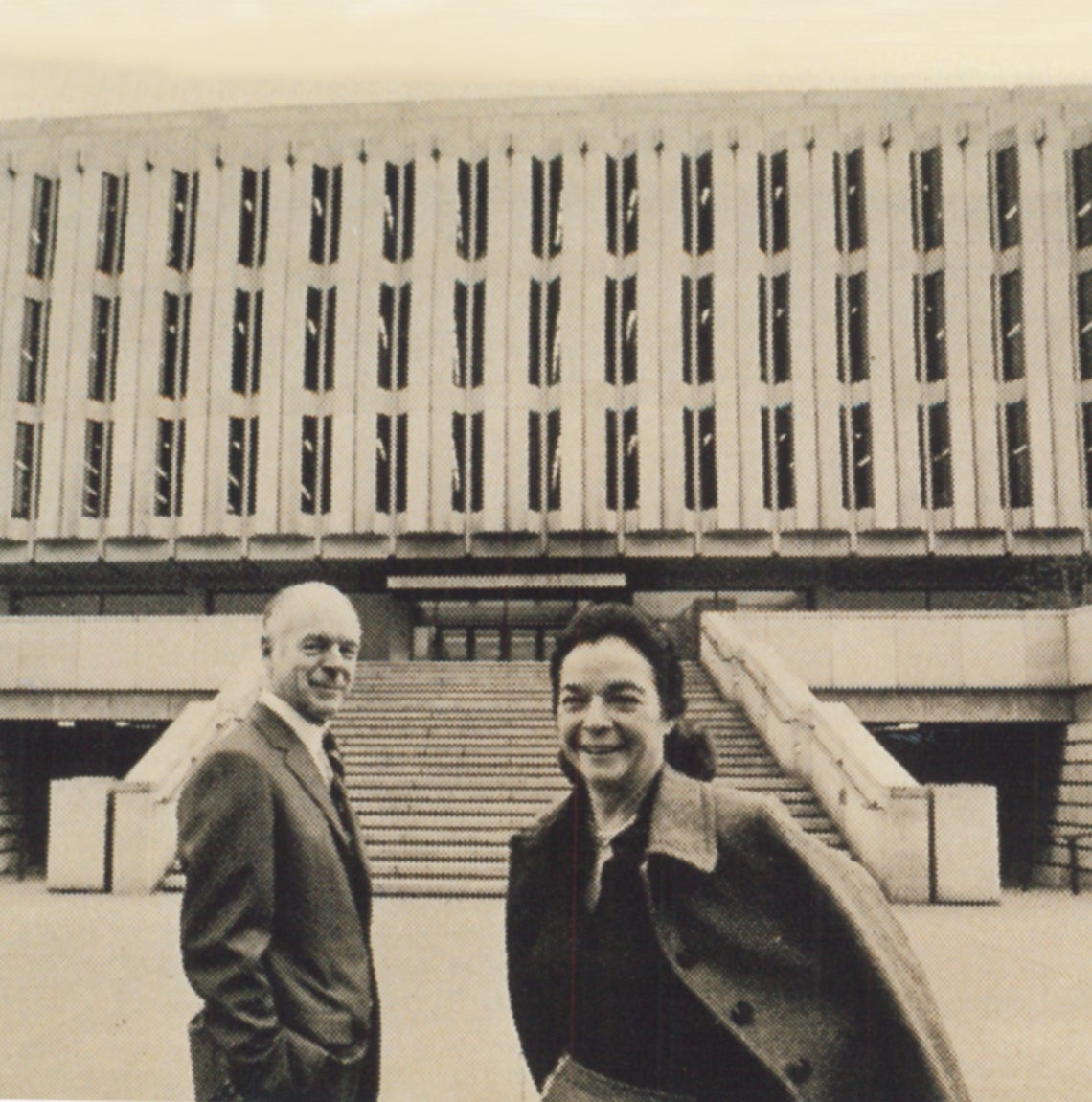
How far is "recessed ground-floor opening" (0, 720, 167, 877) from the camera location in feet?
48.7

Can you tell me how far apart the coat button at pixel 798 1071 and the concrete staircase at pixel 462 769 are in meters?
6.96

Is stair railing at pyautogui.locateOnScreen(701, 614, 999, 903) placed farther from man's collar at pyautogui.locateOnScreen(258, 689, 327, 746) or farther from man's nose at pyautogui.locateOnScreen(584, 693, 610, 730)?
man's nose at pyautogui.locateOnScreen(584, 693, 610, 730)

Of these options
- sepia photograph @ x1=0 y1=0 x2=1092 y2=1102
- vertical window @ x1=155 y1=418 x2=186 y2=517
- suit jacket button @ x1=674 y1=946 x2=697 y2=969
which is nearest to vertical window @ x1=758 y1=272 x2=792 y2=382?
sepia photograph @ x1=0 y1=0 x2=1092 y2=1102

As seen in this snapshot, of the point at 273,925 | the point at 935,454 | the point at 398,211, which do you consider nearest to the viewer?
the point at 273,925

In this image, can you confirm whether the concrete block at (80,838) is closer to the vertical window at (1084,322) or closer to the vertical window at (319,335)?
the vertical window at (319,335)

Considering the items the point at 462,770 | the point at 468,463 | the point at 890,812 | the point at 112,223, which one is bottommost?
the point at 890,812

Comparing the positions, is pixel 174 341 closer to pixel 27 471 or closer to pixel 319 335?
pixel 319 335

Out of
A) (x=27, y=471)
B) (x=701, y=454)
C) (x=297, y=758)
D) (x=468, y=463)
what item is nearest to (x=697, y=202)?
(x=701, y=454)

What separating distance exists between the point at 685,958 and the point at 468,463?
66.0ft

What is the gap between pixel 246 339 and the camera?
22.7 metres

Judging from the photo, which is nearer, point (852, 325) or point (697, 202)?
point (852, 325)

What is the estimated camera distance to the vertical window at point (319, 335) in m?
22.7

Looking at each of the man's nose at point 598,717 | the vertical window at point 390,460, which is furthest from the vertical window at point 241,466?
the man's nose at point 598,717

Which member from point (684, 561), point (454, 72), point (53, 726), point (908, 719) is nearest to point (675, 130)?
point (684, 561)
